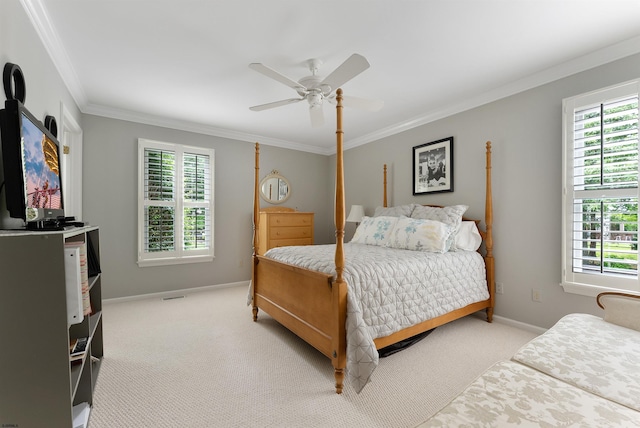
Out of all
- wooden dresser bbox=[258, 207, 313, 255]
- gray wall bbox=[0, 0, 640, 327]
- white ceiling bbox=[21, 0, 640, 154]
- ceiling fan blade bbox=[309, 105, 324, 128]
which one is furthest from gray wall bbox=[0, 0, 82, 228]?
wooden dresser bbox=[258, 207, 313, 255]

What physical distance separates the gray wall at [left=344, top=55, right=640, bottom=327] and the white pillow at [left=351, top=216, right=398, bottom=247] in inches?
33.2

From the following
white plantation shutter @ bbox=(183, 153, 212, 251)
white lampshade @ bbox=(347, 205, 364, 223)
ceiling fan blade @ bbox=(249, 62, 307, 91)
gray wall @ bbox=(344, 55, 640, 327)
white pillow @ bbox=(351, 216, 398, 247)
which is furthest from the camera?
white lampshade @ bbox=(347, 205, 364, 223)

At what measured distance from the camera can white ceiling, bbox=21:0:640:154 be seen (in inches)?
70.2

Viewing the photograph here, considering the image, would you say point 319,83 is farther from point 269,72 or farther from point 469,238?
point 469,238

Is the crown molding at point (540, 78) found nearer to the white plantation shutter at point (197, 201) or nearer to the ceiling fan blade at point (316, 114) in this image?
the ceiling fan blade at point (316, 114)

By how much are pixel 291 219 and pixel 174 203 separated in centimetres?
166

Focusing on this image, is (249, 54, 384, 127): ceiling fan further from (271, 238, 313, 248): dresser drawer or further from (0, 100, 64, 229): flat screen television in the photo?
(271, 238, 313, 248): dresser drawer

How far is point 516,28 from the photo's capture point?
6.41ft

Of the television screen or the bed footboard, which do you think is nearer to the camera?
the television screen

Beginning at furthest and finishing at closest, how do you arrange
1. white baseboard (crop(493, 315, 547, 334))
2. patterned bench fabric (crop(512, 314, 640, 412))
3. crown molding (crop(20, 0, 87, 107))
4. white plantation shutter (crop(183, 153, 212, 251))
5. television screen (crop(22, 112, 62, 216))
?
white plantation shutter (crop(183, 153, 212, 251)), white baseboard (crop(493, 315, 547, 334)), crown molding (crop(20, 0, 87, 107)), television screen (crop(22, 112, 62, 216)), patterned bench fabric (crop(512, 314, 640, 412))

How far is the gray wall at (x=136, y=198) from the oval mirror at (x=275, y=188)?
94mm

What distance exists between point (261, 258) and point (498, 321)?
8.42 ft

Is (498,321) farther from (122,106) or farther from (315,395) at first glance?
(122,106)

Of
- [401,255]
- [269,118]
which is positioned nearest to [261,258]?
[401,255]
